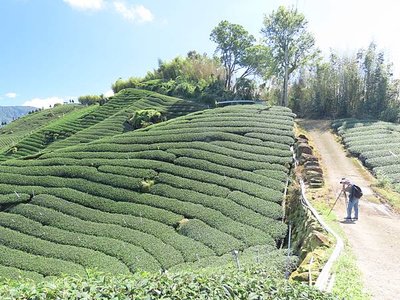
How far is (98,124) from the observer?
4325cm

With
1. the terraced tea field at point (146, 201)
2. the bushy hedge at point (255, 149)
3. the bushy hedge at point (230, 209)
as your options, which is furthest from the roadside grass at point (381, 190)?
the bushy hedge at point (230, 209)

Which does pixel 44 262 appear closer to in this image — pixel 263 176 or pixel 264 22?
Answer: pixel 263 176

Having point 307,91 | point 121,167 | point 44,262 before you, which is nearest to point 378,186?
point 121,167

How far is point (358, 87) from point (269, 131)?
62.0 ft

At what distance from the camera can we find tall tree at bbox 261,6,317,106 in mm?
44188

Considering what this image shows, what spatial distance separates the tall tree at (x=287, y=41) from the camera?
44188 mm

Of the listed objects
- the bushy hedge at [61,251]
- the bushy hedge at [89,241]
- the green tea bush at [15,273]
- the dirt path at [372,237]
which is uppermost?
the dirt path at [372,237]

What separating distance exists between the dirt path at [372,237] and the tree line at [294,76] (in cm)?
1833

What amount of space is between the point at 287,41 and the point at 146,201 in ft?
108

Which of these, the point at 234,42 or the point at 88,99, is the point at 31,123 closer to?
the point at 88,99

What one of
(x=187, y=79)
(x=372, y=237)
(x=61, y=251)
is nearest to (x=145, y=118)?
(x=187, y=79)

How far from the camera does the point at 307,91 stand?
45.8 metres

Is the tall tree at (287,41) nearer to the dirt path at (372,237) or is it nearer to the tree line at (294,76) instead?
the tree line at (294,76)

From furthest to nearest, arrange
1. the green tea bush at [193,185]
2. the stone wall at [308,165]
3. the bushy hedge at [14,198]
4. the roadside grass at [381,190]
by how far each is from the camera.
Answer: the stone wall at [308,165], the bushy hedge at [14,198], the green tea bush at [193,185], the roadside grass at [381,190]
